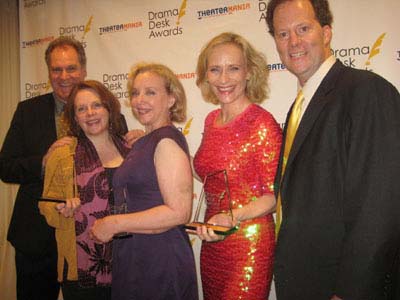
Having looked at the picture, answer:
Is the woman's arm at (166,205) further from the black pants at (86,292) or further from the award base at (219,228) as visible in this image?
the black pants at (86,292)

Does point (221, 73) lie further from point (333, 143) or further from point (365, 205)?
point (365, 205)

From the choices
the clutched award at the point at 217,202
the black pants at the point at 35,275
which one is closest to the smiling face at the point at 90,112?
the clutched award at the point at 217,202

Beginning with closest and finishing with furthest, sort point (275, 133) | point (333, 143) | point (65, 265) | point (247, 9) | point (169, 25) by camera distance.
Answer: point (333, 143) → point (275, 133) → point (65, 265) → point (247, 9) → point (169, 25)

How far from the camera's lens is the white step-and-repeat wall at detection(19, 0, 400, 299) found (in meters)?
2.46

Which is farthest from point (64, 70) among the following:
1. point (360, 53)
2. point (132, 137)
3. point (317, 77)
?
point (360, 53)

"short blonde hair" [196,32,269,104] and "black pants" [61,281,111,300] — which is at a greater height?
"short blonde hair" [196,32,269,104]

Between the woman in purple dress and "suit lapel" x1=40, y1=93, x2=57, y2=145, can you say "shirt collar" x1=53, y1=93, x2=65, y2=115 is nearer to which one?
"suit lapel" x1=40, y1=93, x2=57, y2=145

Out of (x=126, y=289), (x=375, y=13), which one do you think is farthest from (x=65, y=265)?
(x=375, y=13)

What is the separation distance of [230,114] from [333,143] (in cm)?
74

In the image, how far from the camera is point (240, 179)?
5.98ft

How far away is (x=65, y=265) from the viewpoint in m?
2.09

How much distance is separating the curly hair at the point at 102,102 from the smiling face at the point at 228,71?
2.44ft

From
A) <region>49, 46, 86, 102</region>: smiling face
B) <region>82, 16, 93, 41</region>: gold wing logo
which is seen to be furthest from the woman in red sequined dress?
<region>82, 16, 93, 41</region>: gold wing logo

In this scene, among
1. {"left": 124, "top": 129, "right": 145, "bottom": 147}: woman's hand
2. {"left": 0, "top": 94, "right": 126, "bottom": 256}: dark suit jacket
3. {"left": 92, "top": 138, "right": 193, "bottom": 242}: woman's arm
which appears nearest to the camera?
{"left": 92, "top": 138, "right": 193, "bottom": 242}: woman's arm
